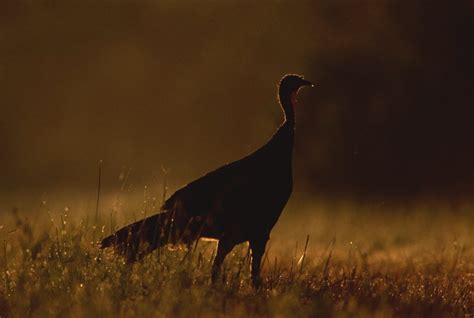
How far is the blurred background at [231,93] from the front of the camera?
2050 centimetres

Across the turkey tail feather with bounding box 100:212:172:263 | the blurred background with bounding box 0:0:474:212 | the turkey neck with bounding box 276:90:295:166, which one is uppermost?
the turkey neck with bounding box 276:90:295:166

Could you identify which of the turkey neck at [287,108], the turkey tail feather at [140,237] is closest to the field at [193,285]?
the turkey tail feather at [140,237]

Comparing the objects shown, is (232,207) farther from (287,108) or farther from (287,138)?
(287,108)

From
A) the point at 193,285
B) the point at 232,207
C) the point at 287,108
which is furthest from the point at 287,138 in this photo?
the point at 193,285

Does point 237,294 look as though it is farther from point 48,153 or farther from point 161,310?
point 48,153

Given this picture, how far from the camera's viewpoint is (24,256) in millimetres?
7395

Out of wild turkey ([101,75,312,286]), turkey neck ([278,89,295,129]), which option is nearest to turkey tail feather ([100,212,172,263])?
wild turkey ([101,75,312,286])

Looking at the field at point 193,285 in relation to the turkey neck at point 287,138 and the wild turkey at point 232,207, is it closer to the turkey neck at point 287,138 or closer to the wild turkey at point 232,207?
the wild turkey at point 232,207

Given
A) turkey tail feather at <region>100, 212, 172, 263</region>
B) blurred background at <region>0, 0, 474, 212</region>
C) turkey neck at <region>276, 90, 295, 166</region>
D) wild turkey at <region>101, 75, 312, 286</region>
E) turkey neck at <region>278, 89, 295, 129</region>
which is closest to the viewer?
turkey tail feather at <region>100, 212, 172, 263</region>

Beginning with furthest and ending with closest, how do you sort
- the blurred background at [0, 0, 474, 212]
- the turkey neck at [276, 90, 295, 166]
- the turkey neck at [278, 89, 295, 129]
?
the blurred background at [0, 0, 474, 212] < the turkey neck at [278, 89, 295, 129] < the turkey neck at [276, 90, 295, 166]

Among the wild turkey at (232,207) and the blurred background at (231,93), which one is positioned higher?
the wild turkey at (232,207)

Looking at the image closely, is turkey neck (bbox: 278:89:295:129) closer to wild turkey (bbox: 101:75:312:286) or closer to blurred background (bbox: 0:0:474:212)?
wild turkey (bbox: 101:75:312:286)

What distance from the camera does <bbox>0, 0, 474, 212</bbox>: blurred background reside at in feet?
67.3

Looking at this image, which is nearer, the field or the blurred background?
the field
